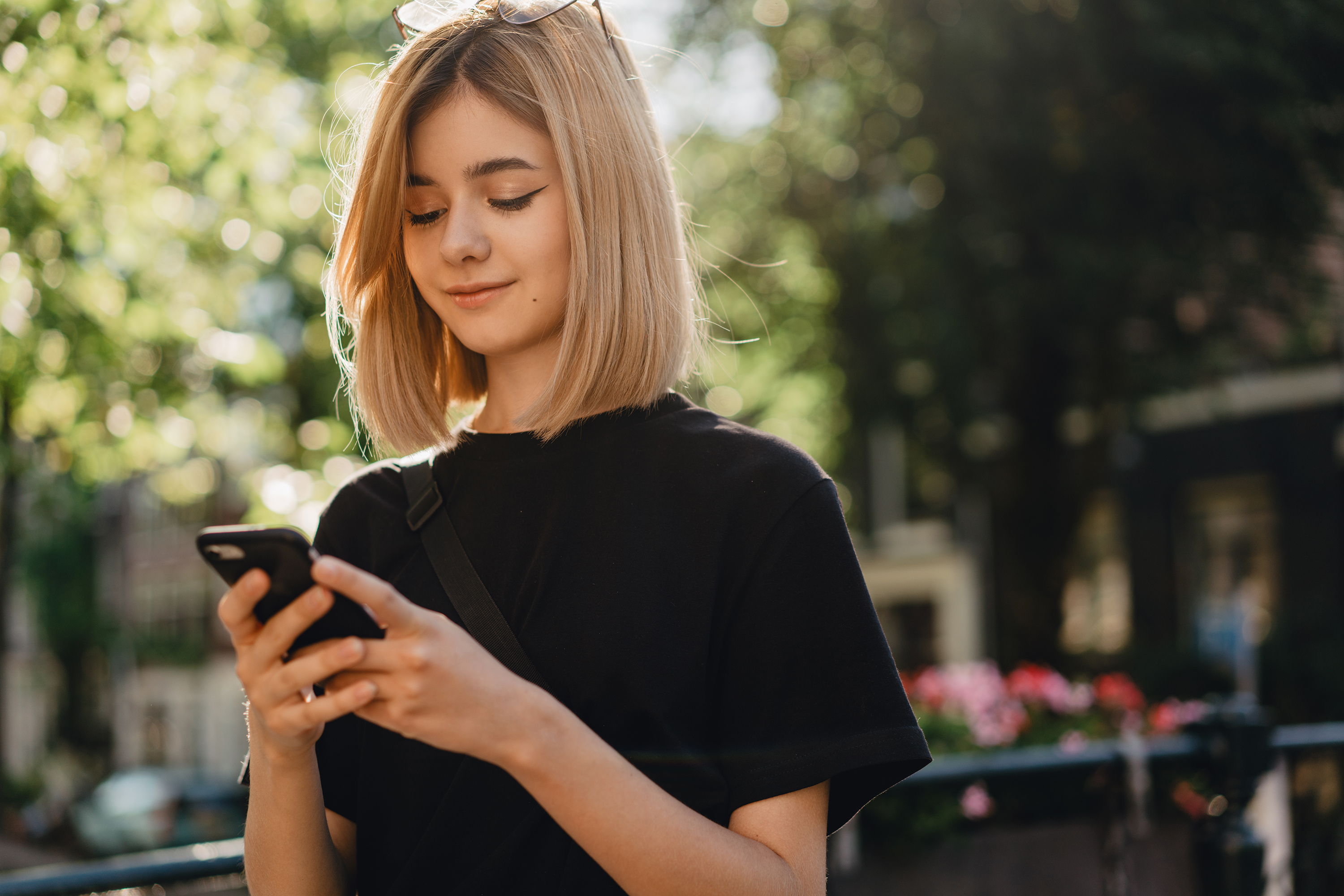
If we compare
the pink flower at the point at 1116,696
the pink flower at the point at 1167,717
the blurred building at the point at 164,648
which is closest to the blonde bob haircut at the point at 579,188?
the pink flower at the point at 1167,717

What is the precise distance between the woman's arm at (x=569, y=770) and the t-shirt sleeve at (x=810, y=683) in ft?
0.15

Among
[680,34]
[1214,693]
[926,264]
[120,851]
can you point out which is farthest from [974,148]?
[120,851]

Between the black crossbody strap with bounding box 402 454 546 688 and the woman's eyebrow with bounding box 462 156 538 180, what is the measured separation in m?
0.40

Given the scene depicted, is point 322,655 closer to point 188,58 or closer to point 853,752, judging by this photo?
point 853,752

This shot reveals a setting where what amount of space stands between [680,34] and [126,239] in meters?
7.34

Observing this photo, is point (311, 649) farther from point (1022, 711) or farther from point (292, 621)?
point (1022, 711)

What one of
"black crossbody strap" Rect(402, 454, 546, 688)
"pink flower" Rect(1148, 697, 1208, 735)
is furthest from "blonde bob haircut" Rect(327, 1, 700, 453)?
"pink flower" Rect(1148, 697, 1208, 735)

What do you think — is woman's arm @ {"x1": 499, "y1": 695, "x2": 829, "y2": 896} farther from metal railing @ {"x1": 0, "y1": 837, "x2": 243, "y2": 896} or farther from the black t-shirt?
metal railing @ {"x1": 0, "y1": 837, "x2": 243, "y2": 896}

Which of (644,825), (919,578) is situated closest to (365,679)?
(644,825)

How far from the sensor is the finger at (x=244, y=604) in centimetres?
95

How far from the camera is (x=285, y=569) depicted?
957mm

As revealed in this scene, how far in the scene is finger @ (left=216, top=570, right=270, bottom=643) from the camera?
0.95 metres

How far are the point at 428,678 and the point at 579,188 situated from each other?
0.68 m

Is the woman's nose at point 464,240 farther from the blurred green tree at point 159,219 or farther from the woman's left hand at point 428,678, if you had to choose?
the blurred green tree at point 159,219
